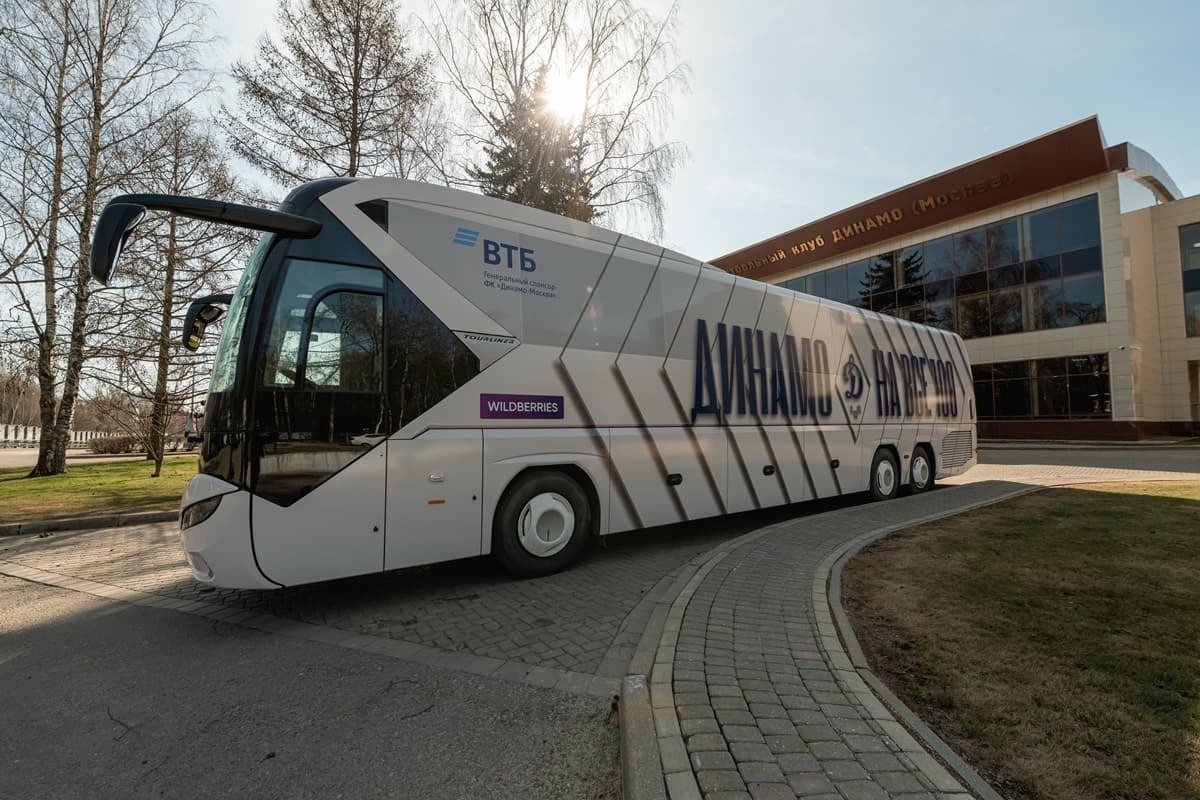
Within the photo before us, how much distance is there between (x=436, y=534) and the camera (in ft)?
15.7

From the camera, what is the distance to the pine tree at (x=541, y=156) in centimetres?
1445

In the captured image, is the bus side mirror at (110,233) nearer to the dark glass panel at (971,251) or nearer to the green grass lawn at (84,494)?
the green grass lawn at (84,494)

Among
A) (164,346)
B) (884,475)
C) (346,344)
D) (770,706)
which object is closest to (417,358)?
(346,344)

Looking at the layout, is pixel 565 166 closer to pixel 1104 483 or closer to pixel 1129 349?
pixel 1104 483

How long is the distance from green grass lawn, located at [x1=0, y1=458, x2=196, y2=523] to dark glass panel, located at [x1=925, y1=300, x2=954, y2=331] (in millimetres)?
32940

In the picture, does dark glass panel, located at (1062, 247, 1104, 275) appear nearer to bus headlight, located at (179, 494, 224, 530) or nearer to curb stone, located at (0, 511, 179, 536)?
bus headlight, located at (179, 494, 224, 530)

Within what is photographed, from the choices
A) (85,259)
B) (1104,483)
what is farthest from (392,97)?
(1104,483)

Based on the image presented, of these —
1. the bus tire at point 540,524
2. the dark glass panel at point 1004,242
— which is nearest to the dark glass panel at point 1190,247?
the dark glass panel at point 1004,242

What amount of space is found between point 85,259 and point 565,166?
12.5 m

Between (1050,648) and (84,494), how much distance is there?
15.7 metres

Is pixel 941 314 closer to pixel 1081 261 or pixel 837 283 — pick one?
pixel 1081 261

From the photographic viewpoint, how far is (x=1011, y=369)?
27266 millimetres

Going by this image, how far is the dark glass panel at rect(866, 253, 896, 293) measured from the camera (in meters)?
31.9

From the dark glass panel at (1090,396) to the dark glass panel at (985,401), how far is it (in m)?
3.17
